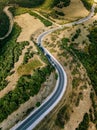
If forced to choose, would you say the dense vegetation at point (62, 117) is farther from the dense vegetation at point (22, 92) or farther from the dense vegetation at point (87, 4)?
the dense vegetation at point (87, 4)

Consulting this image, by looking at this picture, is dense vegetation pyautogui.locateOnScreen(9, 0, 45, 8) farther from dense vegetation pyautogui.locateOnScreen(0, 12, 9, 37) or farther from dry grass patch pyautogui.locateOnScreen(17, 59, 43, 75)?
dry grass patch pyautogui.locateOnScreen(17, 59, 43, 75)

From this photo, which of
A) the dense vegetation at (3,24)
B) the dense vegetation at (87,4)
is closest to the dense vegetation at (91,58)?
the dense vegetation at (3,24)

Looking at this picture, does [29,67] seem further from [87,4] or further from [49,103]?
[87,4]

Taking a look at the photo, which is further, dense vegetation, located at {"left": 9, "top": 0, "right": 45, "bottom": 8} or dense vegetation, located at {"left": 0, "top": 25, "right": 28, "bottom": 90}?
dense vegetation, located at {"left": 9, "top": 0, "right": 45, "bottom": 8}

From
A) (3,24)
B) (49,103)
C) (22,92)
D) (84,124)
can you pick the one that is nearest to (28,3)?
(3,24)

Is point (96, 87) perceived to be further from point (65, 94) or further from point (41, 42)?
point (41, 42)

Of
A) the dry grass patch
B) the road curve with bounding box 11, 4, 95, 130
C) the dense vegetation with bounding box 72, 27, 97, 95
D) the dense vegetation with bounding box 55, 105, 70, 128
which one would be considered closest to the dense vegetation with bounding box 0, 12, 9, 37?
the road curve with bounding box 11, 4, 95, 130
